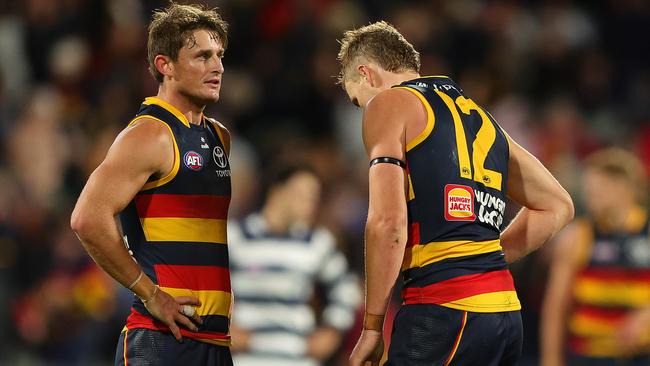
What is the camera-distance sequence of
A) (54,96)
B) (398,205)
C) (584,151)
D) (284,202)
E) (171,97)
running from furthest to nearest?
(54,96) → (584,151) → (284,202) → (171,97) → (398,205)

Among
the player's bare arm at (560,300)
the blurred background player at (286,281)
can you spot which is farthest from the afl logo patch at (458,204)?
the player's bare arm at (560,300)

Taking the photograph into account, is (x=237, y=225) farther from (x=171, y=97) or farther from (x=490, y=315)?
(x=490, y=315)

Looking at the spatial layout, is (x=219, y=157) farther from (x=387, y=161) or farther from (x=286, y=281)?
(x=286, y=281)

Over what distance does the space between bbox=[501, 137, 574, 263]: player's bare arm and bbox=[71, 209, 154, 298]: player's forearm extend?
1848 millimetres

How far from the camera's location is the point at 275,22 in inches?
555

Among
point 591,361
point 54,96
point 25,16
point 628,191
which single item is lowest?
point 591,361

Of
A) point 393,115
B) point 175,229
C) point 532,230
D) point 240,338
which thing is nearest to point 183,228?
point 175,229

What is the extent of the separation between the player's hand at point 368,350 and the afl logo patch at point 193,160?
1.08m


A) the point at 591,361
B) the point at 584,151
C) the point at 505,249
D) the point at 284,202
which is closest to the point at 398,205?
the point at 505,249

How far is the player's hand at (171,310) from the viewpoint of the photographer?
511cm

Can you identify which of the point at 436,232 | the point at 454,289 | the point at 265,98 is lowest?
the point at 454,289

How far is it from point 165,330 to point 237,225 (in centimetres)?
334

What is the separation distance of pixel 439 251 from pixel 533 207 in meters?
0.90

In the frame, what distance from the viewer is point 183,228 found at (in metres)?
5.26
